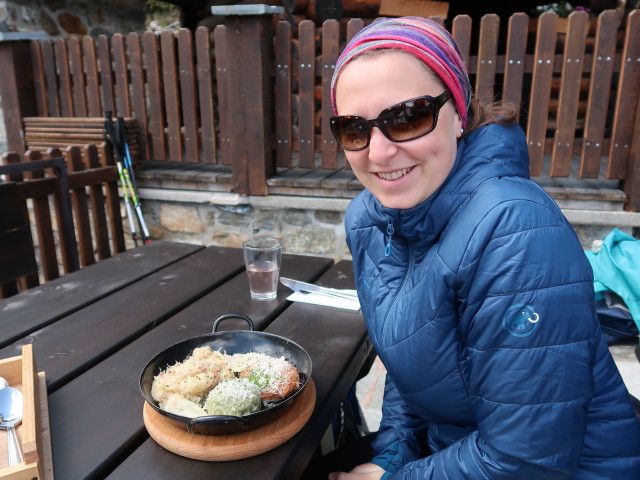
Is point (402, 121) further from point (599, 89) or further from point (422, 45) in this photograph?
point (599, 89)

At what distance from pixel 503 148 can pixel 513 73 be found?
2.62 metres

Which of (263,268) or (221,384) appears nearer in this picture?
(221,384)

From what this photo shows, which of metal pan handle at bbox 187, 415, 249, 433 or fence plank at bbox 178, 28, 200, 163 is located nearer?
metal pan handle at bbox 187, 415, 249, 433

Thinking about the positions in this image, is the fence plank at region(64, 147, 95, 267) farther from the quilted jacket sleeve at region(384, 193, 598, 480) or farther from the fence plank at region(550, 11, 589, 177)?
the fence plank at region(550, 11, 589, 177)

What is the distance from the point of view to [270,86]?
384 centimetres

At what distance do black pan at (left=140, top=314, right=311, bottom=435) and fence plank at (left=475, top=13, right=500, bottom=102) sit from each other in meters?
2.65

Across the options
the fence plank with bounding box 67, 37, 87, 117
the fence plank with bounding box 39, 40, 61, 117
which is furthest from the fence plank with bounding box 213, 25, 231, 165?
the fence plank with bounding box 39, 40, 61, 117

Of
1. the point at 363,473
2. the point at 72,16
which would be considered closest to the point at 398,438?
the point at 363,473

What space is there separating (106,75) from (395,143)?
13.2 feet

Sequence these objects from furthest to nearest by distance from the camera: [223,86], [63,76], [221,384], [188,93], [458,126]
→ [63,76] → [188,93] → [223,86] → [458,126] → [221,384]

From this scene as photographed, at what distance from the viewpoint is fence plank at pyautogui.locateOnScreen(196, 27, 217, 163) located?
3957mm

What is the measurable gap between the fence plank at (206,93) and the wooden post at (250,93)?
0.92 feet

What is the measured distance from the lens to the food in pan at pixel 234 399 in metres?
1.02

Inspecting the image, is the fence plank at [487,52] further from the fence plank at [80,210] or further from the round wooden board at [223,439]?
the round wooden board at [223,439]
